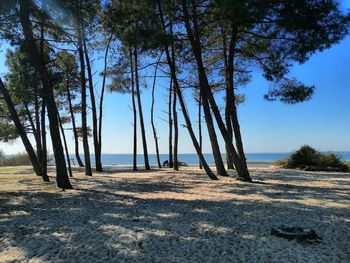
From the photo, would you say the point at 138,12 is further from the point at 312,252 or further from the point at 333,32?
the point at 312,252

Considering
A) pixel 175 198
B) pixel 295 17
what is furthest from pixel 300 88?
pixel 175 198

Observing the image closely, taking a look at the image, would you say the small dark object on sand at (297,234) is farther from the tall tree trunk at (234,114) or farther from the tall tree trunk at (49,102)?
the tall tree trunk at (234,114)

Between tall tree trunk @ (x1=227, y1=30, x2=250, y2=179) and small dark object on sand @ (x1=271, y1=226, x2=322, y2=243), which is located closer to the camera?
small dark object on sand @ (x1=271, y1=226, x2=322, y2=243)

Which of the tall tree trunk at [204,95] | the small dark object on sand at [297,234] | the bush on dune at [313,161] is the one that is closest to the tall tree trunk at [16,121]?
the tall tree trunk at [204,95]

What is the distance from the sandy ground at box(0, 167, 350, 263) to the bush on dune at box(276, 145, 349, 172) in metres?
9.77

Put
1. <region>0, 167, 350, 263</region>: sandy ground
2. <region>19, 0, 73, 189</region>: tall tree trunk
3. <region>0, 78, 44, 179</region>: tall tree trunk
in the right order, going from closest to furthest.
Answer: <region>0, 167, 350, 263</region>: sandy ground, <region>19, 0, 73, 189</region>: tall tree trunk, <region>0, 78, 44, 179</region>: tall tree trunk

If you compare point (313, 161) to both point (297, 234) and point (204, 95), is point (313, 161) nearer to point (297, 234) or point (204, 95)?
point (204, 95)

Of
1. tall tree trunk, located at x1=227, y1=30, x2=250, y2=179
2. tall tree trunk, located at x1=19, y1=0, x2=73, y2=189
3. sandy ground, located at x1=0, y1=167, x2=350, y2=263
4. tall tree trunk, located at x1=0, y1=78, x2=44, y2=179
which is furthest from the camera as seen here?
tall tree trunk, located at x1=227, y1=30, x2=250, y2=179

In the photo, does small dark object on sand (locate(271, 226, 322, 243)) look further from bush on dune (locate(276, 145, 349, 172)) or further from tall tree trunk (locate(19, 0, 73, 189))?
bush on dune (locate(276, 145, 349, 172))

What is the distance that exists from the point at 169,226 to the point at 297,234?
171cm

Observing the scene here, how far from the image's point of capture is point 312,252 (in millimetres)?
4031

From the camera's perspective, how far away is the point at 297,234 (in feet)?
14.4

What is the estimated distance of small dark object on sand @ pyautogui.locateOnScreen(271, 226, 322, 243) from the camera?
436 cm

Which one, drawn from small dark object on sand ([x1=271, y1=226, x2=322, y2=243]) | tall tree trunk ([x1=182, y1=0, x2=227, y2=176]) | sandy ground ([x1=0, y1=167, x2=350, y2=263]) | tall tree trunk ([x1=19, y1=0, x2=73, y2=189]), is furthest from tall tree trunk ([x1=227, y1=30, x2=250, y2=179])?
small dark object on sand ([x1=271, y1=226, x2=322, y2=243])
